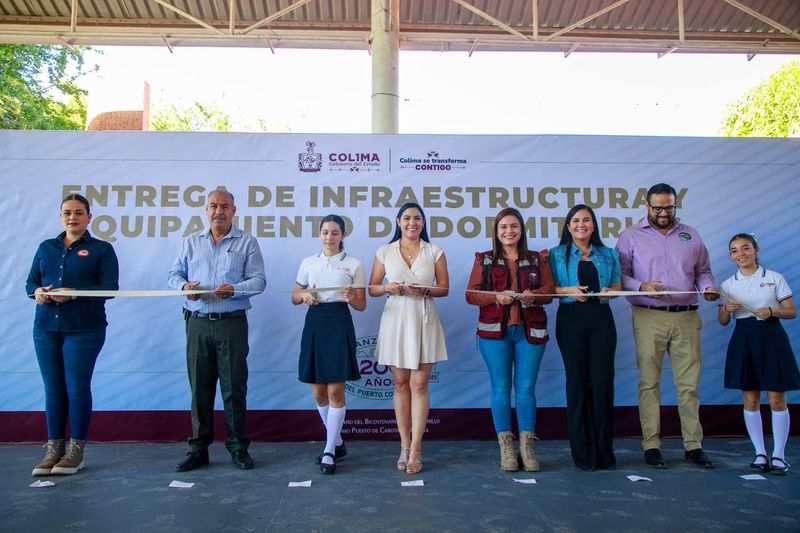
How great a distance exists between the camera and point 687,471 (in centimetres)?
354

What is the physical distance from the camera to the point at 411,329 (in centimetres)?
358

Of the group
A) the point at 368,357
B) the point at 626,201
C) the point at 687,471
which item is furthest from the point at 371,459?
the point at 626,201

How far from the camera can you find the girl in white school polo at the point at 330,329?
12.0ft

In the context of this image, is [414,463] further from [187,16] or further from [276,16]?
[187,16]

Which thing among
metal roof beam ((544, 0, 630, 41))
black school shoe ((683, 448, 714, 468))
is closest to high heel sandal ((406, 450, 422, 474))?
black school shoe ((683, 448, 714, 468))

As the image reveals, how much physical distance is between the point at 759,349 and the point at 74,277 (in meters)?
4.34

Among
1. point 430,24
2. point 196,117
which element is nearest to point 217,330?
point 430,24

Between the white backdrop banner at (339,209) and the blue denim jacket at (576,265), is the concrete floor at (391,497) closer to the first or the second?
→ the white backdrop banner at (339,209)

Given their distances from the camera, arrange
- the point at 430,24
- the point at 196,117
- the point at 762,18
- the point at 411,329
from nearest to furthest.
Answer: the point at 411,329
the point at 762,18
the point at 430,24
the point at 196,117

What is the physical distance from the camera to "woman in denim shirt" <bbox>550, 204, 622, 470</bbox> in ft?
11.8

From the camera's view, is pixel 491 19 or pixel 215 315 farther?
pixel 491 19

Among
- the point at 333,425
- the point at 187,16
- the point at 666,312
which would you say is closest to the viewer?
the point at 333,425

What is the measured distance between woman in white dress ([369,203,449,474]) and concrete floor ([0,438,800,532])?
0.31 m

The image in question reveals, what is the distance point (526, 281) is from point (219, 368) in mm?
2022
